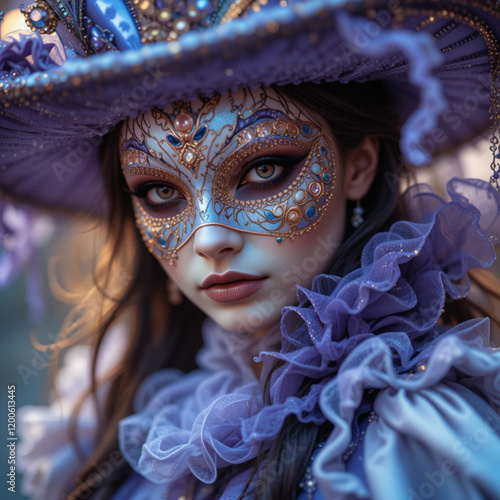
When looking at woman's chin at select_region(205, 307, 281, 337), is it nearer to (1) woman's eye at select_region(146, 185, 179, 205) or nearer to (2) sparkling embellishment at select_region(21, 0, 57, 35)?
(1) woman's eye at select_region(146, 185, 179, 205)

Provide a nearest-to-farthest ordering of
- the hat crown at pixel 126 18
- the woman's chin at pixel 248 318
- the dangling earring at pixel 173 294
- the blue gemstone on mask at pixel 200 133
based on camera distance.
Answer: the hat crown at pixel 126 18 → the blue gemstone on mask at pixel 200 133 → the woman's chin at pixel 248 318 → the dangling earring at pixel 173 294

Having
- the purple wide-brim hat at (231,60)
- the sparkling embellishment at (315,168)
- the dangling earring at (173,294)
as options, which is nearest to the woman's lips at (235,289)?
the sparkling embellishment at (315,168)

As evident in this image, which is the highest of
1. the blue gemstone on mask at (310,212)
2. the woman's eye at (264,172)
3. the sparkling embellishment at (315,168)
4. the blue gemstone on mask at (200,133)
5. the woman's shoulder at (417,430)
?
the blue gemstone on mask at (200,133)

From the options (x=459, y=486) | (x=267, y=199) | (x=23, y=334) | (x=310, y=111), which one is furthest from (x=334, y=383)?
(x=23, y=334)

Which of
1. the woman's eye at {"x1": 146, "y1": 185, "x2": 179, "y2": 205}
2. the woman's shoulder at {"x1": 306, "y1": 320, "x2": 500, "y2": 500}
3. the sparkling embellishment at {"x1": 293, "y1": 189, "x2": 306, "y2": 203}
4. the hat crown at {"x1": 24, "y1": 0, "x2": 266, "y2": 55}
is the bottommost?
the woman's shoulder at {"x1": 306, "y1": 320, "x2": 500, "y2": 500}

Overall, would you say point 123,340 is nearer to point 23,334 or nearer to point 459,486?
point 23,334

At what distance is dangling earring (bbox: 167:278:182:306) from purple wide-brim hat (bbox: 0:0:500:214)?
45 centimetres

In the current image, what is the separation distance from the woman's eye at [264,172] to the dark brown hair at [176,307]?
5.2 inches

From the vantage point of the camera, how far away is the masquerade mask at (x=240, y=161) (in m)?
0.97

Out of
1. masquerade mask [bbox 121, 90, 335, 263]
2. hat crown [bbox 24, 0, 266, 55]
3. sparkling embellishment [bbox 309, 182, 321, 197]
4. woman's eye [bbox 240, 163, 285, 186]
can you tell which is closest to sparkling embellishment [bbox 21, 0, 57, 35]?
hat crown [bbox 24, 0, 266, 55]

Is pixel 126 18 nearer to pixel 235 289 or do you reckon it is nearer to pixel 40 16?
pixel 40 16

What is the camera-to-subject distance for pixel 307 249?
41.1 inches

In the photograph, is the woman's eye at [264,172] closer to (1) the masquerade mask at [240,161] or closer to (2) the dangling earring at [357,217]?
(1) the masquerade mask at [240,161]

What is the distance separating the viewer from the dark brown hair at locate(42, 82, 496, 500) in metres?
0.95
